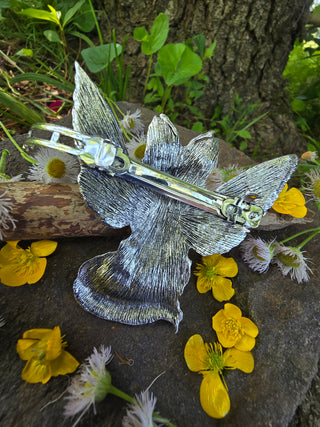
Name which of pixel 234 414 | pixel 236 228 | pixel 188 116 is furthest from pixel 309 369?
pixel 188 116

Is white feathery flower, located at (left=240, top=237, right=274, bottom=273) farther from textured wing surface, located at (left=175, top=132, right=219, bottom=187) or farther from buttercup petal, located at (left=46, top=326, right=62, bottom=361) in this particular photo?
buttercup petal, located at (left=46, top=326, right=62, bottom=361)

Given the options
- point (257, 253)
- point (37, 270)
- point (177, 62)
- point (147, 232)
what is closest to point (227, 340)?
point (257, 253)

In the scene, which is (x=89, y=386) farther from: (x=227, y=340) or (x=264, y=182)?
(x=264, y=182)

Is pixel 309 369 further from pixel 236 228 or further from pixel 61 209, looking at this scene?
pixel 61 209

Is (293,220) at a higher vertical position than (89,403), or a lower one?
higher

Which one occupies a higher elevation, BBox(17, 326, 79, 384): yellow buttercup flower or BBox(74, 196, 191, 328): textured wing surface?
BBox(74, 196, 191, 328): textured wing surface

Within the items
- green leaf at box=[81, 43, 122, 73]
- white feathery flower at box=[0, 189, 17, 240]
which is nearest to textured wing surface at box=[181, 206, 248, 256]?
white feathery flower at box=[0, 189, 17, 240]
